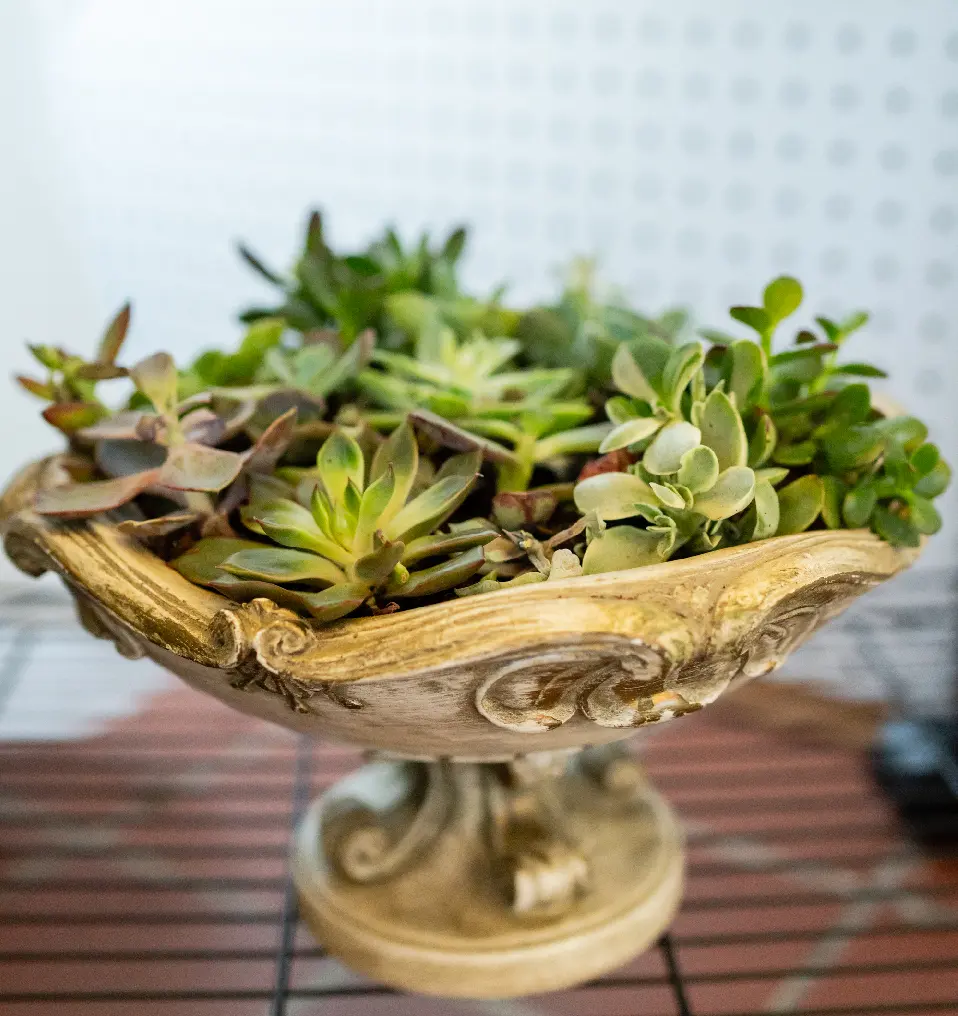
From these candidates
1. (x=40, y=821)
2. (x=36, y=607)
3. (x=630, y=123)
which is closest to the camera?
(x=40, y=821)

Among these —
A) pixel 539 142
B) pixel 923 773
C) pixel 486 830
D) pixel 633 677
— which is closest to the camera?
pixel 633 677

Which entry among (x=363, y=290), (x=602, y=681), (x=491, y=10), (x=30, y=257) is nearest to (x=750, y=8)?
(x=491, y=10)

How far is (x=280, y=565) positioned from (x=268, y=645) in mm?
36

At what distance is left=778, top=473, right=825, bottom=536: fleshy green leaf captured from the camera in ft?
1.35

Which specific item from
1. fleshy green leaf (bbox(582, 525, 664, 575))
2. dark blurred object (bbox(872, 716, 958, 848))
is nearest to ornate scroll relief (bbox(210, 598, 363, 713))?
fleshy green leaf (bbox(582, 525, 664, 575))

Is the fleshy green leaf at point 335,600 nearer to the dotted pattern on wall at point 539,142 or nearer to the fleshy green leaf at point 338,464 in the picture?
the fleshy green leaf at point 338,464

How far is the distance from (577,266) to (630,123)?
42cm

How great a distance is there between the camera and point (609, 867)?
565 millimetres

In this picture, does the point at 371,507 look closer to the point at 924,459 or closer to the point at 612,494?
the point at 612,494

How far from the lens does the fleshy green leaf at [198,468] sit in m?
0.41

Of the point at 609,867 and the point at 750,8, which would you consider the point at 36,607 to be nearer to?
the point at 609,867

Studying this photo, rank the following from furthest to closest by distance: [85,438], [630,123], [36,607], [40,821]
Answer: [630,123] < [36,607] < [40,821] < [85,438]

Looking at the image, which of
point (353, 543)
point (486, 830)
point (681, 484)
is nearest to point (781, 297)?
point (681, 484)

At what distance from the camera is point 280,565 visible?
1.26 ft
